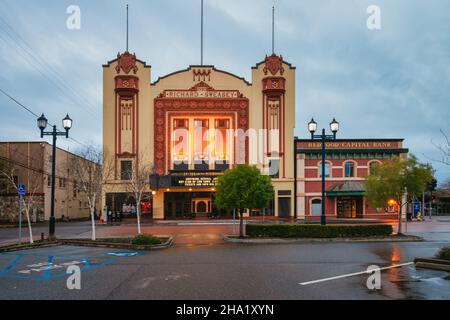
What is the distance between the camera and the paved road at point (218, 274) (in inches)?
381

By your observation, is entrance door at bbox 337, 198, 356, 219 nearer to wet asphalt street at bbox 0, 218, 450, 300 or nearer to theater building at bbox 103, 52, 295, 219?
theater building at bbox 103, 52, 295, 219

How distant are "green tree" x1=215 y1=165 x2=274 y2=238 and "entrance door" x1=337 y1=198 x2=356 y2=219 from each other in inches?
932

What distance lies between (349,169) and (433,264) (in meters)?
34.2

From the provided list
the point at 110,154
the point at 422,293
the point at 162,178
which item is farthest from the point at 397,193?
the point at 110,154

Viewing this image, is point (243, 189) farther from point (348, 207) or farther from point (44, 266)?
point (348, 207)

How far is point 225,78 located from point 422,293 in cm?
4051

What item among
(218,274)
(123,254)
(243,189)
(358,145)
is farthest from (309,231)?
(358,145)

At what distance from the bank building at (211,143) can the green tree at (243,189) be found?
2016cm

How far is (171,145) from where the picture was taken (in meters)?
47.0

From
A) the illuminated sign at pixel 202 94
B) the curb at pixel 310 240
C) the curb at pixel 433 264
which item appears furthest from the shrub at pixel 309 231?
the illuminated sign at pixel 202 94

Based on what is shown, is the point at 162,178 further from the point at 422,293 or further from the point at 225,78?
the point at 422,293

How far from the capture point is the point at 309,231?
→ 933 inches

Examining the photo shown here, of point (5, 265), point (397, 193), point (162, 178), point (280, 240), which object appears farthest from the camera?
point (162, 178)

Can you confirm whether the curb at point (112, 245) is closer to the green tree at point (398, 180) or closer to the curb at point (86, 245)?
the curb at point (86, 245)
